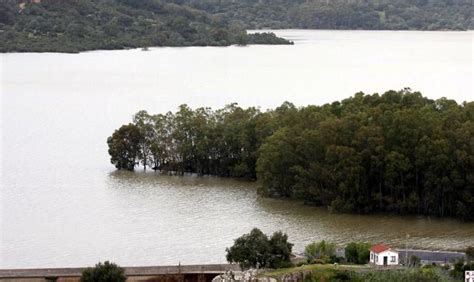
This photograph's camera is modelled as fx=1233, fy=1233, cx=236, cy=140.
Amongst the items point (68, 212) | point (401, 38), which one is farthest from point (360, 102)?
point (401, 38)

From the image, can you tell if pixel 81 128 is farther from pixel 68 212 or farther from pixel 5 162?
pixel 68 212

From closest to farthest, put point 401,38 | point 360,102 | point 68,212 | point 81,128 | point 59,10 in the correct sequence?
point 68,212
point 360,102
point 81,128
point 59,10
point 401,38

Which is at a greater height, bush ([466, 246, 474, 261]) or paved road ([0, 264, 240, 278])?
bush ([466, 246, 474, 261])

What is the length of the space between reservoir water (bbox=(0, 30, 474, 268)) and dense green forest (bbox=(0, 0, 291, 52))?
404cm

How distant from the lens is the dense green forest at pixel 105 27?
375 feet

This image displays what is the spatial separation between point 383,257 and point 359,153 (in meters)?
10.9

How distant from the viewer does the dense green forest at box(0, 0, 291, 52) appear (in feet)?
375

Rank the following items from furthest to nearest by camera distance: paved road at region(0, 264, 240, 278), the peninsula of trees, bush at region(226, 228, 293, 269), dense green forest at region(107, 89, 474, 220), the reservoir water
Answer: the peninsula of trees
dense green forest at region(107, 89, 474, 220)
the reservoir water
paved road at region(0, 264, 240, 278)
bush at region(226, 228, 293, 269)

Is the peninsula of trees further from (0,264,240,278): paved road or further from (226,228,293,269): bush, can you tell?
(226,228,293,269): bush

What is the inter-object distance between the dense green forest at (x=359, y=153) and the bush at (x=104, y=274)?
12881 mm

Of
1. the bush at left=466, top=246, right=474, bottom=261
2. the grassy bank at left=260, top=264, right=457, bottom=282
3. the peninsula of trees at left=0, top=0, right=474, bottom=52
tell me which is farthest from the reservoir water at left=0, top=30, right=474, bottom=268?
the grassy bank at left=260, top=264, right=457, bottom=282

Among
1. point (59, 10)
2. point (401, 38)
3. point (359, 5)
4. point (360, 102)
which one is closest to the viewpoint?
point (360, 102)

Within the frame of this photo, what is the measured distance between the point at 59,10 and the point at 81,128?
61.0m

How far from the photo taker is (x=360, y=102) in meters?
46.0
